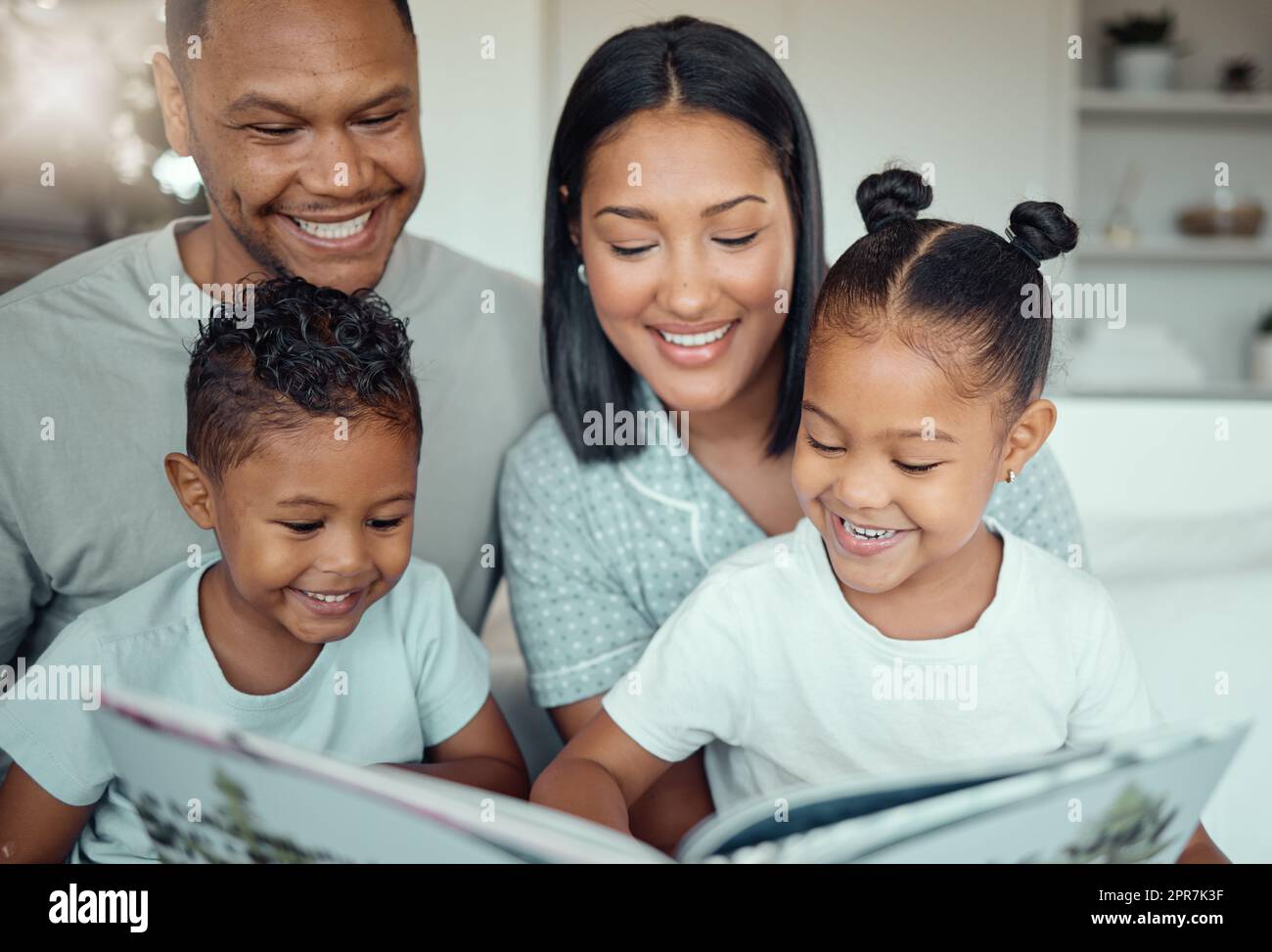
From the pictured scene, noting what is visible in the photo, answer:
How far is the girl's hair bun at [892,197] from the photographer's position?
975mm

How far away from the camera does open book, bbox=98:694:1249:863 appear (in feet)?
1.89

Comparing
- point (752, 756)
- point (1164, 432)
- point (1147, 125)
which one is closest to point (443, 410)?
point (752, 756)

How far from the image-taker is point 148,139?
143cm

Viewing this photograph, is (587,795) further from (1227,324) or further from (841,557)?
(1227,324)

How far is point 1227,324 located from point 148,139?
3.01 m

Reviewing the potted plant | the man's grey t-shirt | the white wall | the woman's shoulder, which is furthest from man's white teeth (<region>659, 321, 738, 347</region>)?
the potted plant

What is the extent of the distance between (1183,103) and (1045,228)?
258 centimetres

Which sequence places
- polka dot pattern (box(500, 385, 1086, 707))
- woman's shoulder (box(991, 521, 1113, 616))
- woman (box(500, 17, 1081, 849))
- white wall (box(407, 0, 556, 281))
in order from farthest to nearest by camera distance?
white wall (box(407, 0, 556, 281))
polka dot pattern (box(500, 385, 1086, 707))
woman (box(500, 17, 1081, 849))
woman's shoulder (box(991, 521, 1113, 616))

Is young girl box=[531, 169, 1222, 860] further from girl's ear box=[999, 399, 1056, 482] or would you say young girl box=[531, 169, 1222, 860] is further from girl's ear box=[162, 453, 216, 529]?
girl's ear box=[162, 453, 216, 529]

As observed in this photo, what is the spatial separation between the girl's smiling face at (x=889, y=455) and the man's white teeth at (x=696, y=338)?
0.23 m

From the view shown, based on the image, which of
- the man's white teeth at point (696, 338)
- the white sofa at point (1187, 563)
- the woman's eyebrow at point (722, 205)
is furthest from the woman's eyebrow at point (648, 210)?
the white sofa at point (1187, 563)

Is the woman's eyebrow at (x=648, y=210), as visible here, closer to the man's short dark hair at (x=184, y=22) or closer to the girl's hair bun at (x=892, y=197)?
the girl's hair bun at (x=892, y=197)

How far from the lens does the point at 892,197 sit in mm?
979

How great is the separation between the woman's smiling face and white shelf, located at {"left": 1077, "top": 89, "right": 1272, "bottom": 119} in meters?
2.37
